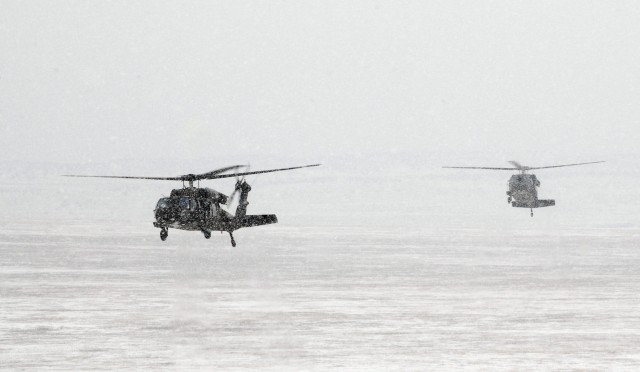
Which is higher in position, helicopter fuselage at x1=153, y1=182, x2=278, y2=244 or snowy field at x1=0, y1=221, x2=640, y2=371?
helicopter fuselage at x1=153, y1=182, x2=278, y2=244

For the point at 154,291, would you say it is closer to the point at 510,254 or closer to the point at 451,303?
the point at 451,303

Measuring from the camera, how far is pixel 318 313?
1156 inches

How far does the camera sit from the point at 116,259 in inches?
2152

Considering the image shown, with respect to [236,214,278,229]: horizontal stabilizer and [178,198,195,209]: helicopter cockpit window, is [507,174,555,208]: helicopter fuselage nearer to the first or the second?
[236,214,278,229]: horizontal stabilizer

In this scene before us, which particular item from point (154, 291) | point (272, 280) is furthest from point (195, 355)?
→ point (272, 280)

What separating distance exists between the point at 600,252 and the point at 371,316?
37513 mm

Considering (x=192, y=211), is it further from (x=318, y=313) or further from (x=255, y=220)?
(x=318, y=313)

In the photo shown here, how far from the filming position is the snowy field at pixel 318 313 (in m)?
22.1

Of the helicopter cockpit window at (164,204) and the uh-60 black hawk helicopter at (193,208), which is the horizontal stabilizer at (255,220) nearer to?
the uh-60 black hawk helicopter at (193,208)

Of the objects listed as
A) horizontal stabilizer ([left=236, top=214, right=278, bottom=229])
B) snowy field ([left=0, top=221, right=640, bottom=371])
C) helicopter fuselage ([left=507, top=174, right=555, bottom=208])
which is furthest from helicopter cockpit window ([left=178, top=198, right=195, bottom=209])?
helicopter fuselage ([left=507, top=174, right=555, bottom=208])

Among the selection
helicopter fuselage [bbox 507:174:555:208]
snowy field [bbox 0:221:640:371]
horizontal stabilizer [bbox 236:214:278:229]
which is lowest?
snowy field [bbox 0:221:640:371]

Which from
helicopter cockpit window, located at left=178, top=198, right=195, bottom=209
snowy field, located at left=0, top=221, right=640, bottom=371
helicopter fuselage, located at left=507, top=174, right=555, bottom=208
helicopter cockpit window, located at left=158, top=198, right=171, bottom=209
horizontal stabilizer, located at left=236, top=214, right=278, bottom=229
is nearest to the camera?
snowy field, located at left=0, top=221, right=640, bottom=371

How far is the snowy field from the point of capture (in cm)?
2214

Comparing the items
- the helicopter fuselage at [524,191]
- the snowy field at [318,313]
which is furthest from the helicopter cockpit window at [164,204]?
the helicopter fuselage at [524,191]
